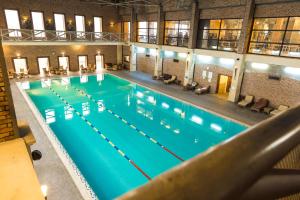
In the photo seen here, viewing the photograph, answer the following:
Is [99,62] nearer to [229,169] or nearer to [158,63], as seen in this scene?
[158,63]

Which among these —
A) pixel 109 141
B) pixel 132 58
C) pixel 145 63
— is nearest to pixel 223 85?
pixel 145 63

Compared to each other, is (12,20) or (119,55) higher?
Answer: (12,20)

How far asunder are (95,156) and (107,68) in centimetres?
1802

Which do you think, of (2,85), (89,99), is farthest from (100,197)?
(89,99)

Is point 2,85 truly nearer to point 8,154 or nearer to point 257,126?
point 8,154

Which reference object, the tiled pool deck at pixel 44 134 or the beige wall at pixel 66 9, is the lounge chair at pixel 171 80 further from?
the beige wall at pixel 66 9

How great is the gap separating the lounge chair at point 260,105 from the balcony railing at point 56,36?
16.4m

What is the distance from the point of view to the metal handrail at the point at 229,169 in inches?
13.8

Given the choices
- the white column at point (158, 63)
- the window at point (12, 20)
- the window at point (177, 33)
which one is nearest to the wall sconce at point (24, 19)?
the window at point (12, 20)

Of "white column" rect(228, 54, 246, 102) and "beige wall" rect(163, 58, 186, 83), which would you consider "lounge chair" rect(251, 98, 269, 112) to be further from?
"beige wall" rect(163, 58, 186, 83)

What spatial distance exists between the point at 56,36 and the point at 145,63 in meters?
9.66

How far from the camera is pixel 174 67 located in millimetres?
20719

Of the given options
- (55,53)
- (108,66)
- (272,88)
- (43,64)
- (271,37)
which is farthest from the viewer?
(108,66)

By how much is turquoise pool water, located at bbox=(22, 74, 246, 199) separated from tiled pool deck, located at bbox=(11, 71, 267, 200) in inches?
34.9
